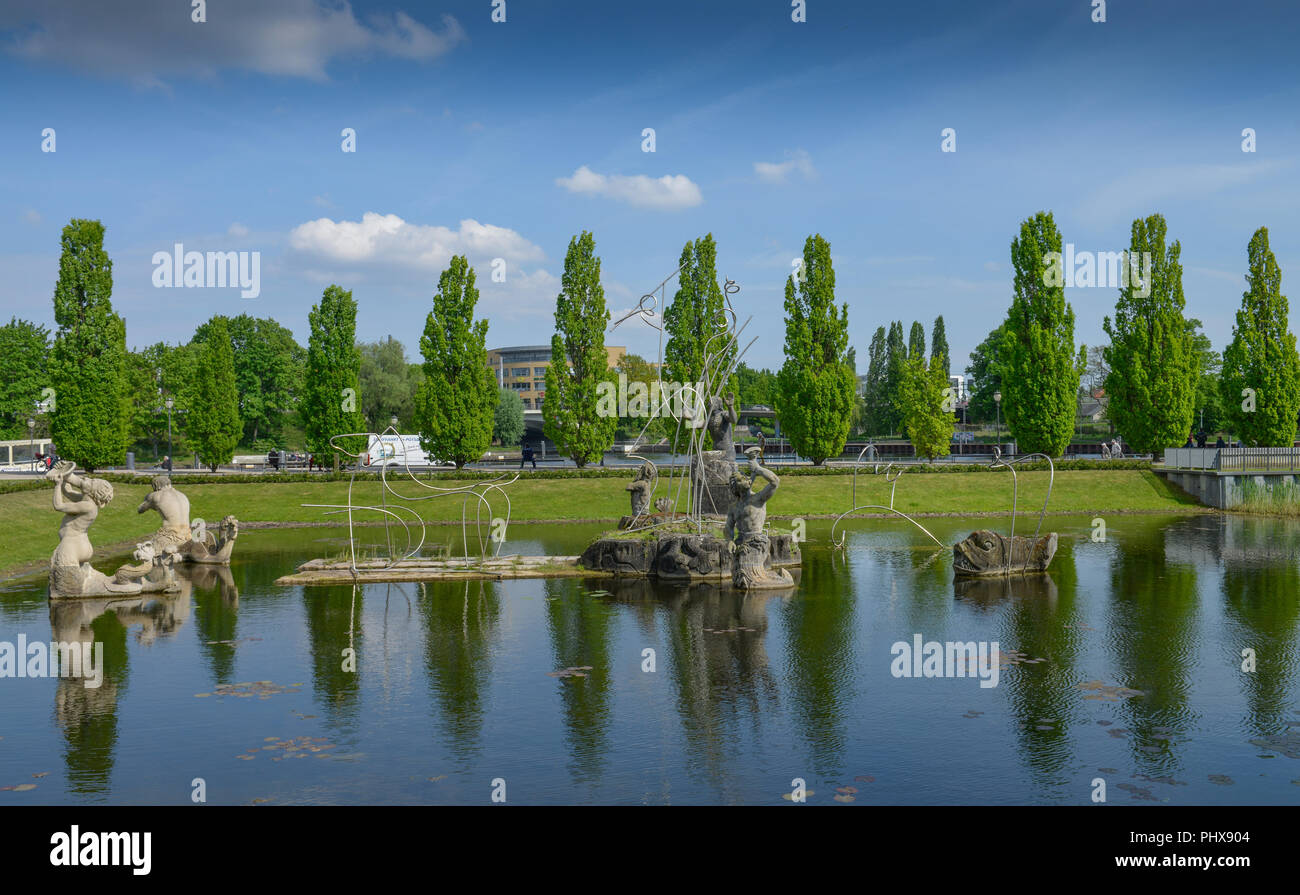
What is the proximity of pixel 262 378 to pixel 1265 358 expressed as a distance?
81456 mm

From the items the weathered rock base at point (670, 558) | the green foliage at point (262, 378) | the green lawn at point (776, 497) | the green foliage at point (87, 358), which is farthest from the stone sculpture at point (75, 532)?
the green foliage at point (262, 378)

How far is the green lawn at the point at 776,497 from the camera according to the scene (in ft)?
132

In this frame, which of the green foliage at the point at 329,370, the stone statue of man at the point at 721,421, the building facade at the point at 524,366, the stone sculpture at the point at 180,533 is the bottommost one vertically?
the stone sculpture at the point at 180,533

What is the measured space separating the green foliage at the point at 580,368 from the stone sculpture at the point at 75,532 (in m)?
29.9

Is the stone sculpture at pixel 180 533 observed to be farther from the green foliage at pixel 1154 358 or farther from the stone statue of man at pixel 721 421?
the green foliage at pixel 1154 358

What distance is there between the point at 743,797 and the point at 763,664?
5.65 metres

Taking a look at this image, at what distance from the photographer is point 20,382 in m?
84.9

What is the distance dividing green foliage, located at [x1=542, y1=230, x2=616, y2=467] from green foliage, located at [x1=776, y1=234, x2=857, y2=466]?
Result: 32.4 ft

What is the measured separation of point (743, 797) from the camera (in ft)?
32.9

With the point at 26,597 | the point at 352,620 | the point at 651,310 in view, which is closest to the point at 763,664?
the point at 352,620

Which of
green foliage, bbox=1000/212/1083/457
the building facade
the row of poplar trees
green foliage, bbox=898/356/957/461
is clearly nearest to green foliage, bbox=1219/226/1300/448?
the row of poplar trees

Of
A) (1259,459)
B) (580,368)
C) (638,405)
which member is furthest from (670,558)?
(638,405)

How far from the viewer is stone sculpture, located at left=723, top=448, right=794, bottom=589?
22844 mm
